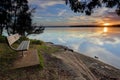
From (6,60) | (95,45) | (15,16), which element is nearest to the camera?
(6,60)

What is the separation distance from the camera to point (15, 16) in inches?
941

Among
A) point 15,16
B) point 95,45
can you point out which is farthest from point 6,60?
point 95,45

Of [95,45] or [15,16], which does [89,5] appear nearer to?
[15,16]

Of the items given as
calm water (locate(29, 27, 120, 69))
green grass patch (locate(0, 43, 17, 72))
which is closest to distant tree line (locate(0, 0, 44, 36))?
calm water (locate(29, 27, 120, 69))

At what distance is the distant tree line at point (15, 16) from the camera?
23.0 m

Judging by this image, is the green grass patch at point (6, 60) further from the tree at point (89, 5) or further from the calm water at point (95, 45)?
the calm water at point (95, 45)

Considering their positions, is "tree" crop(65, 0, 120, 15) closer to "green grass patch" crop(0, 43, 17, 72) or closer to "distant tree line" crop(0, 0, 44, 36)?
"green grass patch" crop(0, 43, 17, 72)

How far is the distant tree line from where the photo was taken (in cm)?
2297

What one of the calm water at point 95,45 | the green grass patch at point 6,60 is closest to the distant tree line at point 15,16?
the calm water at point 95,45

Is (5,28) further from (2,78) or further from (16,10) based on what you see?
(2,78)

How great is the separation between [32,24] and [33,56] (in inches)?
657


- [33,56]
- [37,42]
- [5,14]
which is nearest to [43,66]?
[33,56]

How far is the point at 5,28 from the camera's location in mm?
24297

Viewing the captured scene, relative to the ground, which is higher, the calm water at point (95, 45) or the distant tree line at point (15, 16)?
the distant tree line at point (15, 16)
